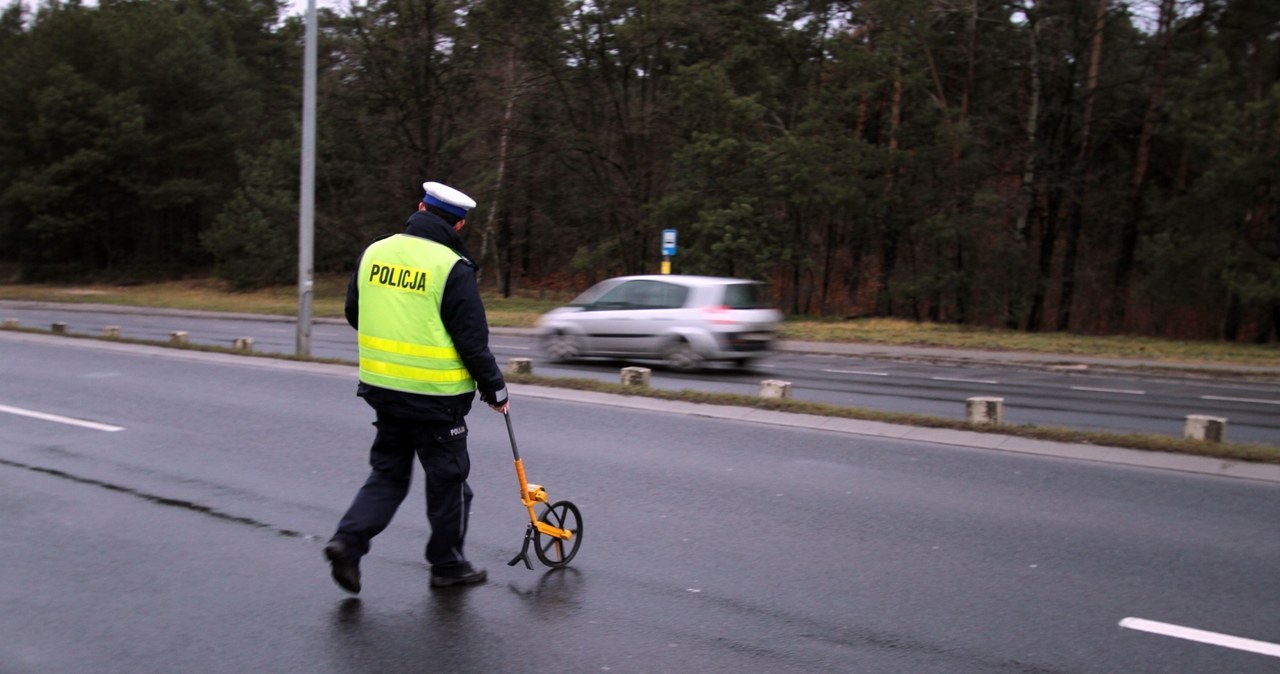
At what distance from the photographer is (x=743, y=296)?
1731cm

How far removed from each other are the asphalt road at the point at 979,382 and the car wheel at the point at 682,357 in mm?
229

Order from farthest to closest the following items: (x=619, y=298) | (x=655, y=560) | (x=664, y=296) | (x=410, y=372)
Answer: (x=619, y=298) < (x=664, y=296) < (x=655, y=560) < (x=410, y=372)

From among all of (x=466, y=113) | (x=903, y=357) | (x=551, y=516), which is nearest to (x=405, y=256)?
(x=551, y=516)

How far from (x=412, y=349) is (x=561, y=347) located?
13.5 m

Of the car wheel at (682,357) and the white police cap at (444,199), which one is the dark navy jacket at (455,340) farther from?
the car wheel at (682,357)

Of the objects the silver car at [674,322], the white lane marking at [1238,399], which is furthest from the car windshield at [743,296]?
the white lane marking at [1238,399]

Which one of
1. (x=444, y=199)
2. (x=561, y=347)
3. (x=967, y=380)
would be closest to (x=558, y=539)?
(x=444, y=199)

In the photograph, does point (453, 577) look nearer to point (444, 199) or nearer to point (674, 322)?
point (444, 199)

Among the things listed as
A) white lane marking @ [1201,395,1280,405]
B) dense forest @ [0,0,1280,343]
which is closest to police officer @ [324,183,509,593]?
white lane marking @ [1201,395,1280,405]

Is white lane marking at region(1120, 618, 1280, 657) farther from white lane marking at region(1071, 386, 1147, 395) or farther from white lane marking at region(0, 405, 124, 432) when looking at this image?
white lane marking at region(1071, 386, 1147, 395)

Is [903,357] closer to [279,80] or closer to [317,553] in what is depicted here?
[317,553]

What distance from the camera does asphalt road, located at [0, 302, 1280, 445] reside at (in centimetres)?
1307

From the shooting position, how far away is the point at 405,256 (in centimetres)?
505

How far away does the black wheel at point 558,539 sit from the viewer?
570 cm
